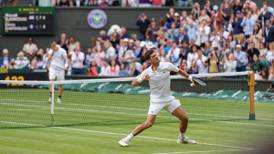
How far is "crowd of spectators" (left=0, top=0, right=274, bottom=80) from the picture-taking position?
29391 millimetres

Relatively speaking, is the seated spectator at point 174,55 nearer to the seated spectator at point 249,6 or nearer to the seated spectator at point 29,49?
the seated spectator at point 249,6

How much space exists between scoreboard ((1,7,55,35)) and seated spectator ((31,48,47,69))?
142 cm

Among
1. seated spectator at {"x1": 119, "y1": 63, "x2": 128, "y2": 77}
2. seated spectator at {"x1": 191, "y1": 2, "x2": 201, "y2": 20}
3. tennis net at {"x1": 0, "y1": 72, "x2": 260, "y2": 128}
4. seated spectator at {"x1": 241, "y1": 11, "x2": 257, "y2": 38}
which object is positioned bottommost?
tennis net at {"x1": 0, "y1": 72, "x2": 260, "y2": 128}

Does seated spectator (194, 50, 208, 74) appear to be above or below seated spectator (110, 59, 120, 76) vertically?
above

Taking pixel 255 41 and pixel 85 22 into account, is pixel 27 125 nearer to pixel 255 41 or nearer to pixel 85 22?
pixel 255 41

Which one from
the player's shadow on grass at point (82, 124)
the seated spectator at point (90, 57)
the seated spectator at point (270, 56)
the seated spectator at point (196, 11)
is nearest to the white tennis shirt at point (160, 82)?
the player's shadow on grass at point (82, 124)

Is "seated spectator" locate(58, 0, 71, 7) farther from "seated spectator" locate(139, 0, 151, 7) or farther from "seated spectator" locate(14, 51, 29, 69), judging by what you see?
"seated spectator" locate(139, 0, 151, 7)

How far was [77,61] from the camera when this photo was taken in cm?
3475

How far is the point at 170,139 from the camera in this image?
14.5 meters

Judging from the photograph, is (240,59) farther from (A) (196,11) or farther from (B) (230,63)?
(A) (196,11)

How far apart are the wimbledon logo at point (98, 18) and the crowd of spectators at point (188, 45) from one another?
66cm

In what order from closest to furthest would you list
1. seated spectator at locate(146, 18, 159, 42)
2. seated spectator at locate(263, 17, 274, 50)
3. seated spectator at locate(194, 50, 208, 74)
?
seated spectator at locate(263, 17, 274, 50)
seated spectator at locate(194, 50, 208, 74)
seated spectator at locate(146, 18, 159, 42)

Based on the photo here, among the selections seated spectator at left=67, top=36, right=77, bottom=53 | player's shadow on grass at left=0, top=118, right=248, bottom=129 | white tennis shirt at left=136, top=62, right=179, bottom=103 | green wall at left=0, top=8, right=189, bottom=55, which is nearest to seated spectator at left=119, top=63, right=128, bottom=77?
seated spectator at left=67, top=36, right=77, bottom=53

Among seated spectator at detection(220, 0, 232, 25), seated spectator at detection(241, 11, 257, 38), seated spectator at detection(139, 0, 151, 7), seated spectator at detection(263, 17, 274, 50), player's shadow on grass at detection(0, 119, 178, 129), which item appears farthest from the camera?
seated spectator at detection(139, 0, 151, 7)
